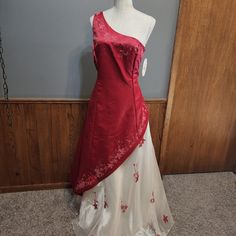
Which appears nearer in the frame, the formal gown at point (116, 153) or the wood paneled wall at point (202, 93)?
the formal gown at point (116, 153)

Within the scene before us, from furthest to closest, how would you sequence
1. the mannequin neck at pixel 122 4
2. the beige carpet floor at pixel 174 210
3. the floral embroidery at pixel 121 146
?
the beige carpet floor at pixel 174 210, the floral embroidery at pixel 121 146, the mannequin neck at pixel 122 4

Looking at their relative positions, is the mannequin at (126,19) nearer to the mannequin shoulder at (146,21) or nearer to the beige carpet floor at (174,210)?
the mannequin shoulder at (146,21)

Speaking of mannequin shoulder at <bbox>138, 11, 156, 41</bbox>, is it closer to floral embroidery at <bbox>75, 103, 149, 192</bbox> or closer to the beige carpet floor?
floral embroidery at <bbox>75, 103, 149, 192</bbox>

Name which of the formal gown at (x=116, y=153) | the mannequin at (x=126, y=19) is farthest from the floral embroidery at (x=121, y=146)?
the mannequin at (x=126, y=19)

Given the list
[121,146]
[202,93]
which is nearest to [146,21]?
[121,146]

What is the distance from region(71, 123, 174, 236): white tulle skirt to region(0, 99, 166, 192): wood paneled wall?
0.42 metres

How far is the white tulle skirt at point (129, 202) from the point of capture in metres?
1.38

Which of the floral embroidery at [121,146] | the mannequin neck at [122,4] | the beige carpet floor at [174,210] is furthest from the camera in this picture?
the beige carpet floor at [174,210]

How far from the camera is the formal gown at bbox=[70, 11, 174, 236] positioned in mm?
1223

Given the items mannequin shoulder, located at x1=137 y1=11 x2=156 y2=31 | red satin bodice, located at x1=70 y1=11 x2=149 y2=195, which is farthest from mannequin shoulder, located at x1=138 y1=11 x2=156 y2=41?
red satin bodice, located at x1=70 y1=11 x2=149 y2=195

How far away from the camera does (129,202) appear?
1433 millimetres

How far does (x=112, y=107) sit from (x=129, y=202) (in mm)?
600

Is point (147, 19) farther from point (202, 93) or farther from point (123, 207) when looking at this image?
point (123, 207)

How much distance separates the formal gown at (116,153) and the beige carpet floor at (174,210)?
142mm
